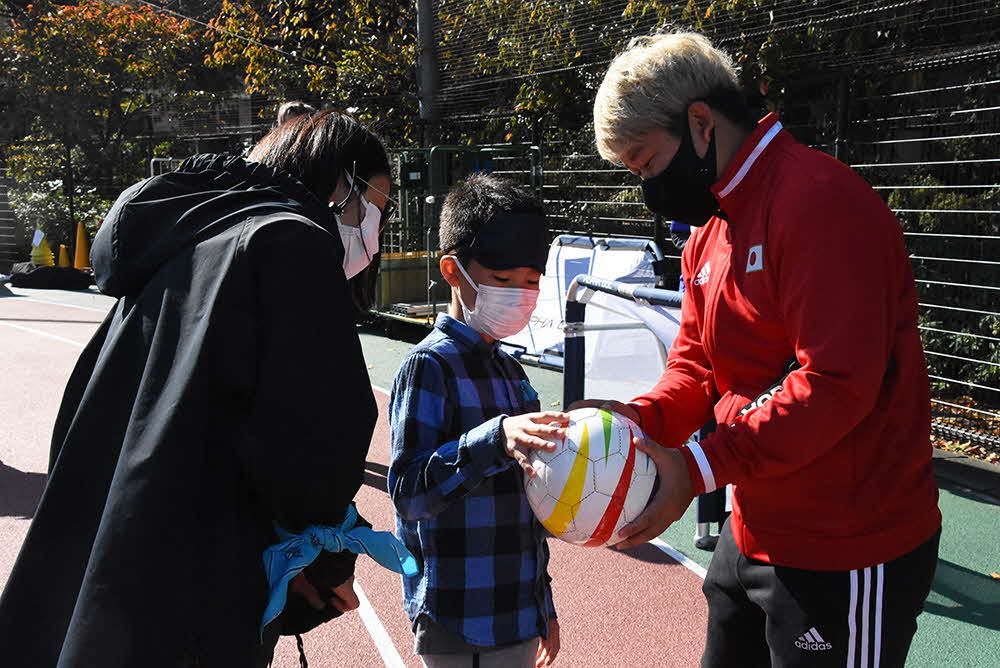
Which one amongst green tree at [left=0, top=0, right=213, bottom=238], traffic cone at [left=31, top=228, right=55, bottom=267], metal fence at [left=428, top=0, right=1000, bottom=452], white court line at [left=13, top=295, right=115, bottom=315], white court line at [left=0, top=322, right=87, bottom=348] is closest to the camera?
metal fence at [left=428, top=0, right=1000, bottom=452]

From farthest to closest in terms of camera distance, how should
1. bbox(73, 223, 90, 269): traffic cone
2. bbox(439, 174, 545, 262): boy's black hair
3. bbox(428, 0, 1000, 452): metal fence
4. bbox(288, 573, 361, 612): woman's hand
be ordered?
bbox(73, 223, 90, 269): traffic cone < bbox(428, 0, 1000, 452): metal fence < bbox(439, 174, 545, 262): boy's black hair < bbox(288, 573, 361, 612): woman's hand

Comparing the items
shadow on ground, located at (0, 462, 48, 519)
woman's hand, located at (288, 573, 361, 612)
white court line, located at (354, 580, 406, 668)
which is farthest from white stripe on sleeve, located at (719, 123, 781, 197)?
shadow on ground, located at (0, 462, 48, 519)

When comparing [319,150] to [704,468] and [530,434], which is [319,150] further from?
[704,468]

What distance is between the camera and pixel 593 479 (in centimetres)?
216

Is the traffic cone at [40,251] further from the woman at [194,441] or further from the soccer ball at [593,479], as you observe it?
the soccer ball at [593,479]

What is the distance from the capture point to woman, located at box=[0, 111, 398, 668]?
1699 millimetres

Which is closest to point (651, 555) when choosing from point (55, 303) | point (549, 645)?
point (549, 645)

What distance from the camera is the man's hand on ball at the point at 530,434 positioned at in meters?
2.16

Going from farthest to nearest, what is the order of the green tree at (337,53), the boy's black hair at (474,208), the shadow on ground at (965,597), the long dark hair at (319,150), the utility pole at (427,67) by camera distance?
the green tree at (337,53) < the utility pole at (427,67) < the shadow on ground at (965,597) < the boy's black hair at (474,208) < the long dark hair at (319,150)

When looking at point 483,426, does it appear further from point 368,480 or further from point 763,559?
point 368,480

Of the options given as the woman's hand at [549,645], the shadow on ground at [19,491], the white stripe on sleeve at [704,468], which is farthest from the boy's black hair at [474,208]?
the shadow on ground at [19,491]

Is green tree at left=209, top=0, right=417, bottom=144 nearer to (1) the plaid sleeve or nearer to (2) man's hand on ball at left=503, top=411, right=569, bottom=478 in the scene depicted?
(1) the plaid sleeve

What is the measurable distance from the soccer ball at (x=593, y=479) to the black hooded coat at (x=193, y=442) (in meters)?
0.49

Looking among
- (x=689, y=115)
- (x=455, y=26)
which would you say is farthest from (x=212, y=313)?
(x=455, y=26)
